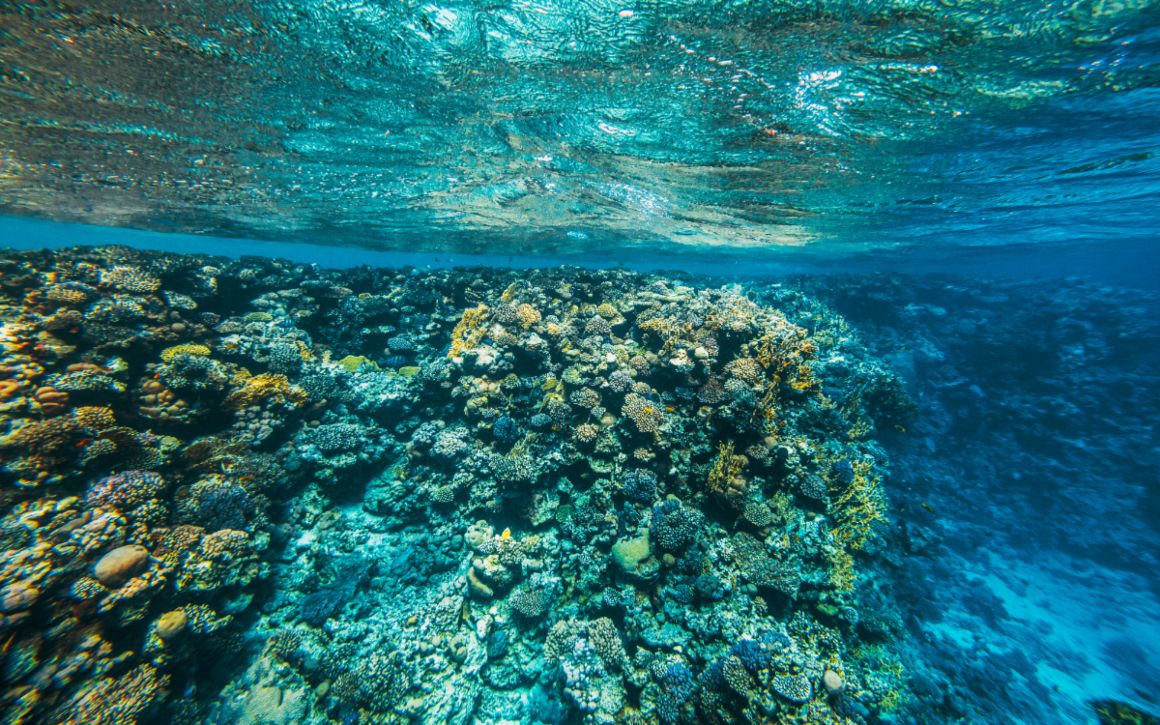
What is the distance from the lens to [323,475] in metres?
7.79

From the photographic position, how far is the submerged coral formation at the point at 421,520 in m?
5.22

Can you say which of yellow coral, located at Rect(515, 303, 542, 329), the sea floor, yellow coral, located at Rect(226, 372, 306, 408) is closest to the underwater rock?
the sea floor

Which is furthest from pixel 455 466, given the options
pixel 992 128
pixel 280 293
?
pixel 992 128

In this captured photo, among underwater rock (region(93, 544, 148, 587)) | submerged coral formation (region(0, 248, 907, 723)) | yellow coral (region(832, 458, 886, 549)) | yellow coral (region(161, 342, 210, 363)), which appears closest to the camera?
underwater rock (region(93, 544, 148, 587))

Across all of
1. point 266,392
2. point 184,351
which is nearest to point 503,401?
point 266,392

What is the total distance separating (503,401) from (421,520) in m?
3.04

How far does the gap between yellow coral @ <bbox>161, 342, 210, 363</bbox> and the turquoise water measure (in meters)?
0.07

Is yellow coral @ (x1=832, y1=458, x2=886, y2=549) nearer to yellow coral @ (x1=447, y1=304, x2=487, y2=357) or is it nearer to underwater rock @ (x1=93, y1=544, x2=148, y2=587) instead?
yellow coral @ (x1=447, y1=304, x2=487, y2=357)

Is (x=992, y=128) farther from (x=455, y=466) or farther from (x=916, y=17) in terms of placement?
(x=455, y=466)

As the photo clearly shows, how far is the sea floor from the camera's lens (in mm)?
5324

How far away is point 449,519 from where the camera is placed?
8234mm

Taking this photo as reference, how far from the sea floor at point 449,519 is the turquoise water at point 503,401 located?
0.06 m

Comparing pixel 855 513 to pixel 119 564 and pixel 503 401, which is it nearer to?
pixel 503 401

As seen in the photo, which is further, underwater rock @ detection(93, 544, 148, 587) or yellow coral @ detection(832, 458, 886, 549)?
yellow coral @ detection(832, 458, 886, 549)
